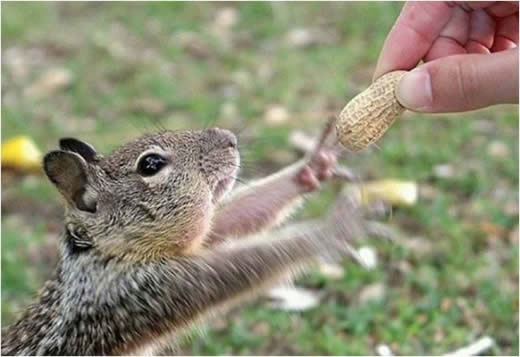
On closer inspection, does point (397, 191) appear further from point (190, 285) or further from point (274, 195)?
point (190, 285)

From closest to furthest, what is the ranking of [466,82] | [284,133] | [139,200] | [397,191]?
1. [466,82]
2. [139,200]
3. [397,191]
4. [284,133]

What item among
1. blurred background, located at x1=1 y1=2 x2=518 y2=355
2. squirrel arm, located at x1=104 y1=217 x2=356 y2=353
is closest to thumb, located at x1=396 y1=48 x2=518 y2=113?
squirrel arm, located at x1=104 y1=217 x2=356 y2=353

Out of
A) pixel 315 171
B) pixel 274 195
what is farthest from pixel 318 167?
pixel 274 195

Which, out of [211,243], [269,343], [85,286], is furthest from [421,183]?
[85,286]

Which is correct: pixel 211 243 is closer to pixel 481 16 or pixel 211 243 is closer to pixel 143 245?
pixel 143 245

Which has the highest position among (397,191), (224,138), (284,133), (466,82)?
(466,82)

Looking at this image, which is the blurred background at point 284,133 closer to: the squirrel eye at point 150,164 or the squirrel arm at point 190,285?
the squirrel arm at point 190,285
